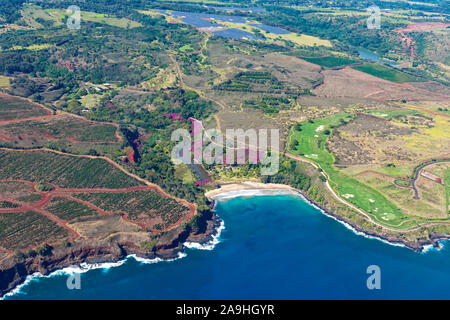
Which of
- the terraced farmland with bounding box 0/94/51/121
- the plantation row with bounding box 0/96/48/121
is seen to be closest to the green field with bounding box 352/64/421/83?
the terraced farmland with bounding box 0/94/51/121

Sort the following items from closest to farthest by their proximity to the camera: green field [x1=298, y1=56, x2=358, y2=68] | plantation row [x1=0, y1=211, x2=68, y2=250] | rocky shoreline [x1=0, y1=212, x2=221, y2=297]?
rocky shoreline [x1=0, y1=212, x2=221, y2=297] → plantation row [x1=0, y1=211, x2=68, y2=250] → green field [x1=298, y1=56, x2=358, y2=68]

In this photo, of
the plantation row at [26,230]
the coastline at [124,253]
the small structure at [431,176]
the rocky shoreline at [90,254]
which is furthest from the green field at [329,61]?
the plantation row at [26,230]

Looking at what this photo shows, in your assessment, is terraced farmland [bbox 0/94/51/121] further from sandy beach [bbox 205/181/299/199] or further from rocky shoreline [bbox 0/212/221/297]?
sandy beach [bbox 205/181/299/199]

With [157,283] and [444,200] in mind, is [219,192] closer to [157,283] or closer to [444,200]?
[157,283]

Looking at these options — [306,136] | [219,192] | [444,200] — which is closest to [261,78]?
[306,136]

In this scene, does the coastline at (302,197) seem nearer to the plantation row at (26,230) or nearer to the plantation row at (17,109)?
the plantation row at (26,230)

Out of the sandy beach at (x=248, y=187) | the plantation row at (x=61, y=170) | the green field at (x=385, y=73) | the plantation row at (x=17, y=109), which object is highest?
the green field at (x=385, y=73)
